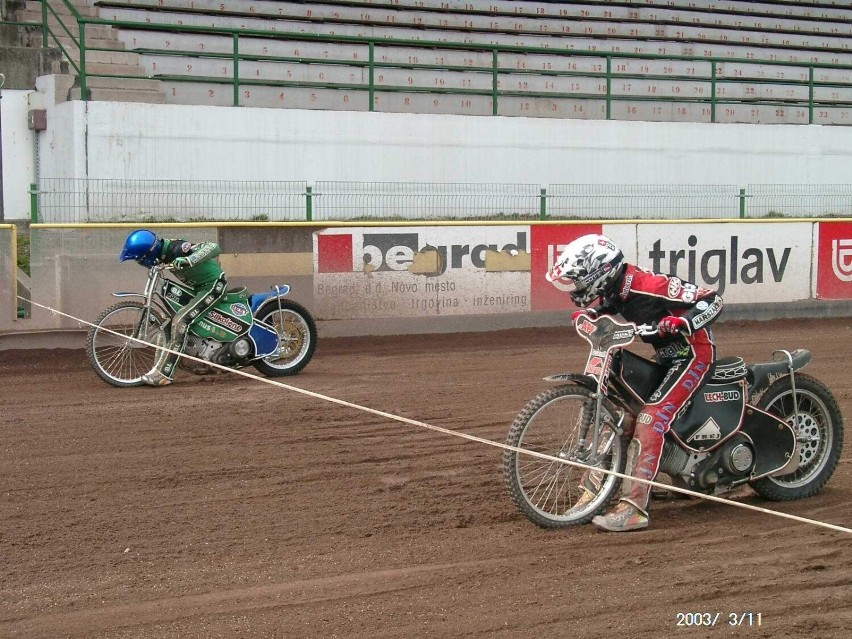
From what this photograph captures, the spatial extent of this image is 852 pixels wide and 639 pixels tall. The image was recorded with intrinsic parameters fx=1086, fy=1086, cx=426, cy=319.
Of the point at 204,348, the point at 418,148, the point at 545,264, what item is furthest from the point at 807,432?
the point at 418,148

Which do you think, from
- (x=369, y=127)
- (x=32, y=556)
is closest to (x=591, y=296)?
(x=32, y=556)

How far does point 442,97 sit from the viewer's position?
22719mm

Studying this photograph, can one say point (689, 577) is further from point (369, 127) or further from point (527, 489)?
point (369, 127)

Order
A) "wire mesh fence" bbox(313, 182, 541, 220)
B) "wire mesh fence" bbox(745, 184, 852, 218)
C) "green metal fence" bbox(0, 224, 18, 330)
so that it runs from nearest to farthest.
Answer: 1. "green metal fence" bbox(0, 224, 18, 330)
2. "wire mesh fence" bbox(313, 182, 541, 220)
3. "wire mesh fence" bbox(745, 184, 852, 218)

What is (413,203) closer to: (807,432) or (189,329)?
(189,329)

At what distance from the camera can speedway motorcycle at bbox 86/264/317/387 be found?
1052 cm

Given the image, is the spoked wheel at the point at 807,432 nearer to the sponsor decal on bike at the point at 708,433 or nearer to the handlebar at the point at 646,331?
the sponsor decal on bike at the point at 708,433

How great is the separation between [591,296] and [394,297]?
27.2 feet

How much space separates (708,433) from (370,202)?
1340 cm

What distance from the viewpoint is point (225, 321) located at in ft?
35.2

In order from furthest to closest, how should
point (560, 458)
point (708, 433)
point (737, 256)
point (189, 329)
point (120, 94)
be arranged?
point (120, 94), point (737, 256), point (189, 329), point (708, 433), point (560, 458)

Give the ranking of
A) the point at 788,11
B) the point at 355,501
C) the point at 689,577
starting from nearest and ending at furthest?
the point at 689,577 < the point at 355,501 < the point at 788,11

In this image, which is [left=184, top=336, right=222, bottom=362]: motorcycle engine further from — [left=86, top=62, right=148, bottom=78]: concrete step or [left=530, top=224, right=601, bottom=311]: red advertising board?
[left=86, top=62, right=148, bottom=78]: concrete step
